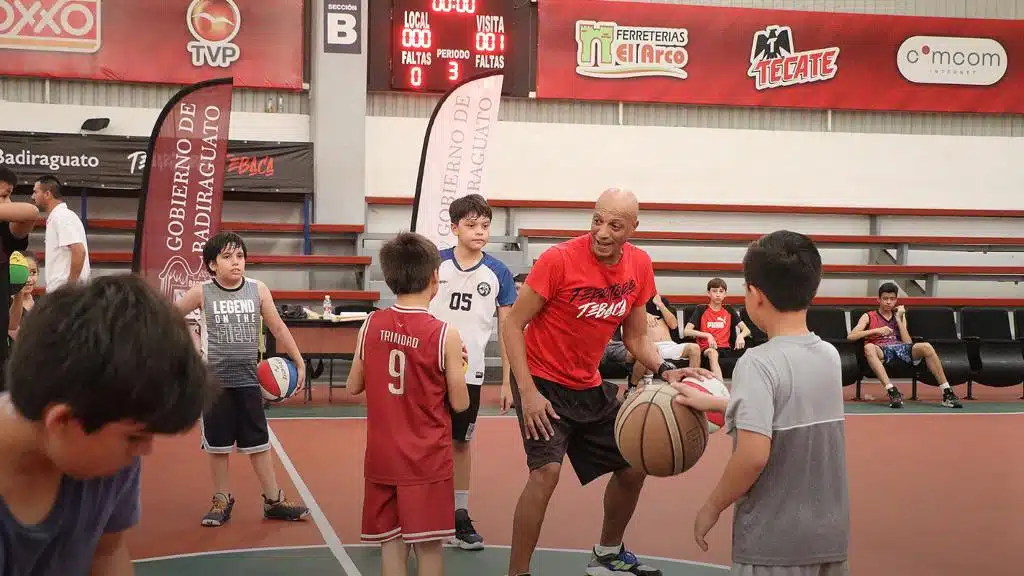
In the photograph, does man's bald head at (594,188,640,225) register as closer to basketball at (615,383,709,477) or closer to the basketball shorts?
basketball at (615,383,709,477)

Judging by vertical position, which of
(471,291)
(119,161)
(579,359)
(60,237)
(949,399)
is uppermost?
(119,161)

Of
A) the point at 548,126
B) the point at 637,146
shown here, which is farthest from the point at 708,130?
the point at 548,126

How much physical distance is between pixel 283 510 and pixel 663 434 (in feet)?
9.41

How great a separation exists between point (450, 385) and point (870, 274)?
12.1 meters

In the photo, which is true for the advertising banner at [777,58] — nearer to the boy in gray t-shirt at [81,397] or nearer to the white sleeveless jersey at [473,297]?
the white sleeveless jersey at [473,297]

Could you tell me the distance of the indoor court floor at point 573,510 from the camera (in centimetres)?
461

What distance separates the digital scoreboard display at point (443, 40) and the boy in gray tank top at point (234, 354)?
8.66m

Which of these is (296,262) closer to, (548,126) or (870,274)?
(548,126)

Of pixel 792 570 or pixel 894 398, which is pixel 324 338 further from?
pixel 792 570

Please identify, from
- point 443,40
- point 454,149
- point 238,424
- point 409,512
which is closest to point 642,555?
point 409,512

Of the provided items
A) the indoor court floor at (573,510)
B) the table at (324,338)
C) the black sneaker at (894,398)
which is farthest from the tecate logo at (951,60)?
the table at (324,338)

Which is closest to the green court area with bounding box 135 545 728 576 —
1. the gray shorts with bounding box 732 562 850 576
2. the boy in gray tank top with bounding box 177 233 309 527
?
the boy in gray tank top with bounding box 177 233 309 527

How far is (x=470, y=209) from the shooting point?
4.98m

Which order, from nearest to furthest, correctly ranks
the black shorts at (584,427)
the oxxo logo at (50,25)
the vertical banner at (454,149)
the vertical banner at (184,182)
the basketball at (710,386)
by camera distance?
the basketball at (710,386) → the black shorts at (584,427) → the vertical banner at (184,182) → the vertical banner at (454,149) → the oxxo logo at (50,25)
